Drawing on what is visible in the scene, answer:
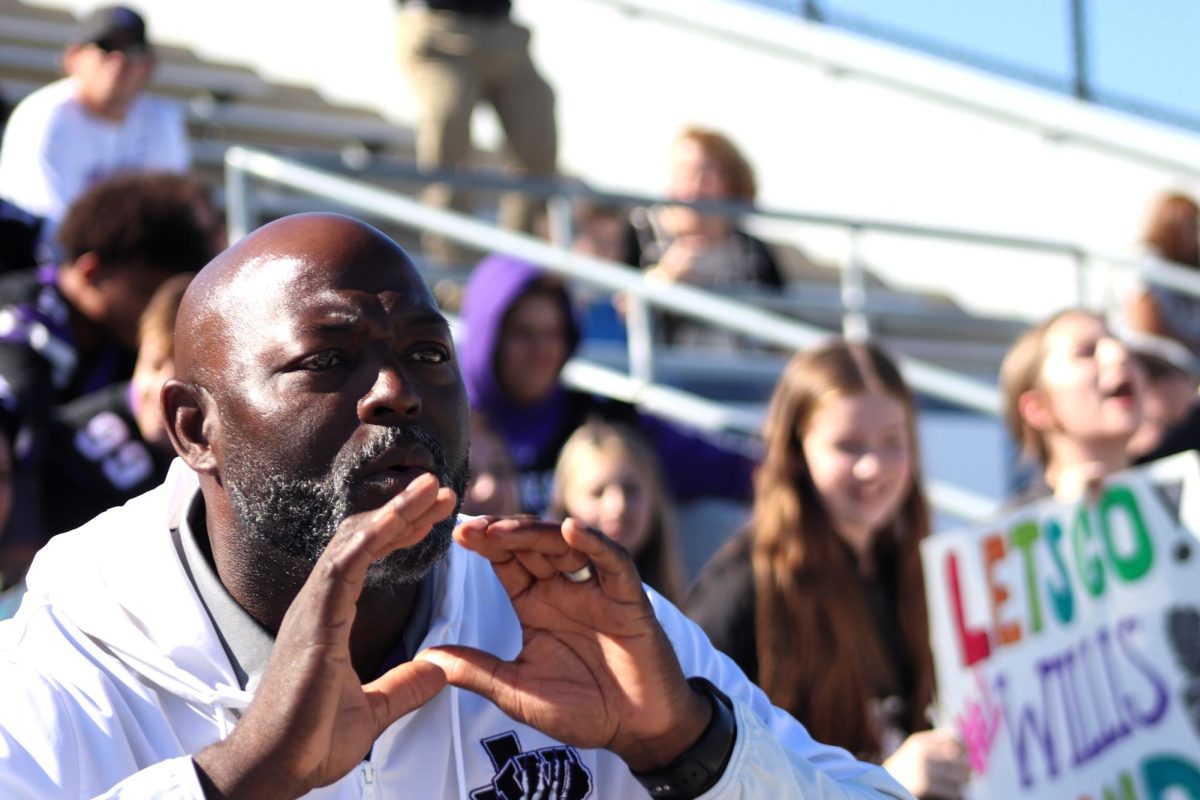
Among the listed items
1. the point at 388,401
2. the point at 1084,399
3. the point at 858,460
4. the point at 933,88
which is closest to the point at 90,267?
the point at 858,460

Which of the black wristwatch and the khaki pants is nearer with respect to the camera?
the black wristwatch

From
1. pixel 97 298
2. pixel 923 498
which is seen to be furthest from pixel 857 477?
pixel 97 298

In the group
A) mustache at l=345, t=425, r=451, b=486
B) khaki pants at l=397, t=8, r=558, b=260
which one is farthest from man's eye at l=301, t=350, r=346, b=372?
khaki pants at l=397, t=8, r=558, b=260

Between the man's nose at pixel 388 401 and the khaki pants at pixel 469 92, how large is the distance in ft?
16.9

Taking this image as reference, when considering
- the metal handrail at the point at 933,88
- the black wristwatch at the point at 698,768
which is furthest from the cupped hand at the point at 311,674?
the metal handrail at the point at 933,88

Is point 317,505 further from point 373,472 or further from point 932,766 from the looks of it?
point 932,766

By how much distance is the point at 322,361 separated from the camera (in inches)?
83.0

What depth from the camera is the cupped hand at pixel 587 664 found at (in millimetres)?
2033

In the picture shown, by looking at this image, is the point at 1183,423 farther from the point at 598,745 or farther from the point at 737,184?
the point at 598,745

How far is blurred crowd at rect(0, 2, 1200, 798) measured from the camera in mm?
3611

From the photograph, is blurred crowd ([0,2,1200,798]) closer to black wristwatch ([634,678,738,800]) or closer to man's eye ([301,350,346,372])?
black wristwatch ([634,678,738,800])

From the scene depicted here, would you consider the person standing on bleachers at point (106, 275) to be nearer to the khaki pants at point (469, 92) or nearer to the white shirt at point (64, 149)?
the white shirt at point (64, 149)

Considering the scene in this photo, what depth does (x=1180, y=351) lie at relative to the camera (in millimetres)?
7387

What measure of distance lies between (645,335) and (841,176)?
183 inches
